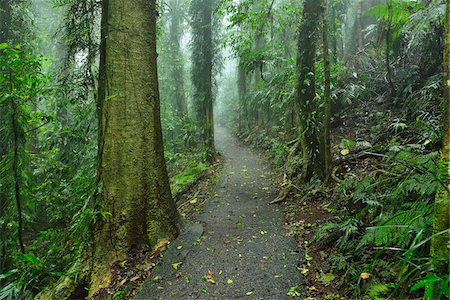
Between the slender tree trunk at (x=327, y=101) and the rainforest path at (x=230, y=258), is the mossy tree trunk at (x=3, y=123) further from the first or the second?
the slender tree trunk at (x=327, y=101)

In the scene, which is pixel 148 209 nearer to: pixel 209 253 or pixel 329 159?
pixel 209 253

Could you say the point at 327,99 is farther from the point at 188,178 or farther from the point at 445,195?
the point at 188,178

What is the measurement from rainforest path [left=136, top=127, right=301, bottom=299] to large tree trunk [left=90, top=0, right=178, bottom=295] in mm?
672

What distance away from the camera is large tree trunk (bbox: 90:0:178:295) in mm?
4426

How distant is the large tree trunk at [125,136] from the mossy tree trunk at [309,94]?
3.87m

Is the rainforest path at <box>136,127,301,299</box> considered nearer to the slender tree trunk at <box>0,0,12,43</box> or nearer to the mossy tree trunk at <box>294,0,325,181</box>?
the mossy tree trunk at <box>294,0,325,181</box>

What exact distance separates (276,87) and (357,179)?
732cm

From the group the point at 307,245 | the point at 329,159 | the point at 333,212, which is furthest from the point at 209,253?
the point at 329,159

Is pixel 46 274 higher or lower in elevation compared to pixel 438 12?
lower

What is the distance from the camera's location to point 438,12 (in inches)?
209

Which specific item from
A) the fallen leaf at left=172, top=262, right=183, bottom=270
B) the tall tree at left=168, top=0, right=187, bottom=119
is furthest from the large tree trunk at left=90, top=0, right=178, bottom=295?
the tall tree at left=168, top=0, right=187, bottom=119

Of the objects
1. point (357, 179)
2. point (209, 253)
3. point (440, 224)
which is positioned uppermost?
point (440, 224)

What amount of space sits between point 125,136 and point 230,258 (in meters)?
2.51

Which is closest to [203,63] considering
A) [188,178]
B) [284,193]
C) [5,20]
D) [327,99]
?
[188,178]
